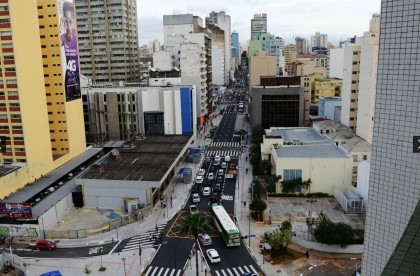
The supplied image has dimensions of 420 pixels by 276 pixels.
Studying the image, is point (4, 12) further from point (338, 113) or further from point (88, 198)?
point (338, 113)

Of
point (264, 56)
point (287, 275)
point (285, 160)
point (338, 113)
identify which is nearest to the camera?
point (287, 275)

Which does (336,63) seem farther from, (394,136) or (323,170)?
(394,136)

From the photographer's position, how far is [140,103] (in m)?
97.1

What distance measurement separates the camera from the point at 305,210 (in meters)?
60.0

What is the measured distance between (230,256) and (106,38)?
106 metres

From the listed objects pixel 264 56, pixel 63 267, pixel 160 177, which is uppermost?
pixel 264 56

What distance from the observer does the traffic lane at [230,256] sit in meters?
45.1

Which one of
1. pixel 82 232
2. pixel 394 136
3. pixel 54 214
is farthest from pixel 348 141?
pixel 54 214

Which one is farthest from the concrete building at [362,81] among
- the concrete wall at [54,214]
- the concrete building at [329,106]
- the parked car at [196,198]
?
the concrete wall at [54,214]

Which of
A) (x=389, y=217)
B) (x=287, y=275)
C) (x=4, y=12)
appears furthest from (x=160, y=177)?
(x=389, y=217)

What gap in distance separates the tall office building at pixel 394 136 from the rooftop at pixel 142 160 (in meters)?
41.8

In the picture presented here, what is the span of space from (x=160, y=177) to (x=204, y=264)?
20.9m

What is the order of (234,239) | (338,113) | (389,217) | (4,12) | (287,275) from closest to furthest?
(389,217) → (287,275) → (234,239) → (4,12) → (338,113)

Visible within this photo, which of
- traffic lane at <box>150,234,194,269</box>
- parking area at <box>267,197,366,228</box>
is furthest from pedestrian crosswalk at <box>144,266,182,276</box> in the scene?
parking area at <box>267,197,366,228</box>
